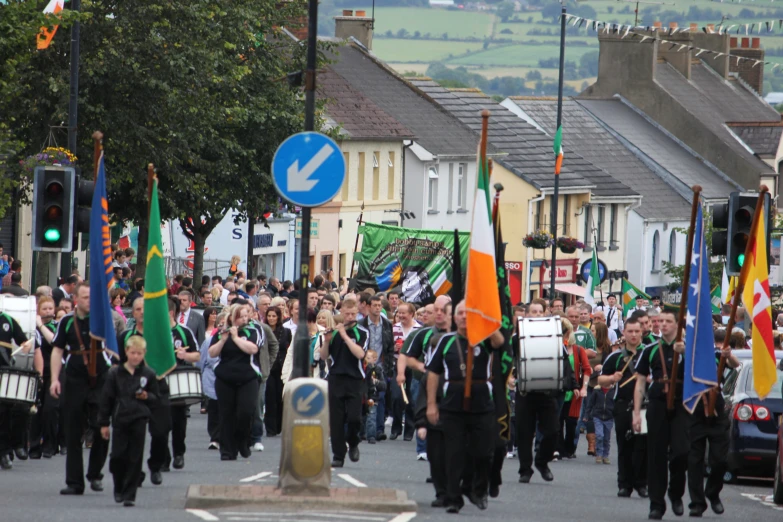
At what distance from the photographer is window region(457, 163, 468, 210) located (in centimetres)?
6304

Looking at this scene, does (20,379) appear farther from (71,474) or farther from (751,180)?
(751,180)

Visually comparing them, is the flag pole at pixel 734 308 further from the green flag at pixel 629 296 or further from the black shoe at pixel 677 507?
the green flag at pixel 629 296

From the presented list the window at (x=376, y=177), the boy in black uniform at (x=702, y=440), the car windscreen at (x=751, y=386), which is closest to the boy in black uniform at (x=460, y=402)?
the boy in black uniform at (x=702, y=440)

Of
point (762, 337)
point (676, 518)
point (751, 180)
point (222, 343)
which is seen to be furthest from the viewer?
point (751, 180)

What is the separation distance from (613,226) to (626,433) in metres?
53.5

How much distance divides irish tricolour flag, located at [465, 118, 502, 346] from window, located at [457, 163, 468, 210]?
159 feet

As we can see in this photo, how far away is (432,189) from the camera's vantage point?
61.9 metres

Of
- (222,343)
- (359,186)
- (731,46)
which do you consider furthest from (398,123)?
(222,343)

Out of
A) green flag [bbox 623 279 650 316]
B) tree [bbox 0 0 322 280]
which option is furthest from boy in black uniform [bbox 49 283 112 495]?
green flag [bbox 623 279 650 316]

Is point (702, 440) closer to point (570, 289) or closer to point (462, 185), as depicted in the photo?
point (462, 185)

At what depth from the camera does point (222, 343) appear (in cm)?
1744

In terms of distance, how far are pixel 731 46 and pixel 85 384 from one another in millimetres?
75671

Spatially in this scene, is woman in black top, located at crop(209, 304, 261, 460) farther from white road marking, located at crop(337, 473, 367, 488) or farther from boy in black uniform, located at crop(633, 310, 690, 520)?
boy in black uniform, located at crop(633, 310, 690, 520)

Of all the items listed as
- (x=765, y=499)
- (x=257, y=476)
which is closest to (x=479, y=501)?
(x=257, y=476)
